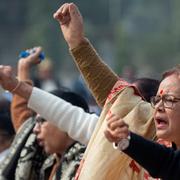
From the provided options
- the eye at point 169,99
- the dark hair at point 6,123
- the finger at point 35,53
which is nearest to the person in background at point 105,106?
the eye at point 169,99

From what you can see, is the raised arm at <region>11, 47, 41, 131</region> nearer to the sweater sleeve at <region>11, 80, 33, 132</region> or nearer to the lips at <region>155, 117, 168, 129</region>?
the sweater sleeve at <region>11, 80, 33, 132</region>

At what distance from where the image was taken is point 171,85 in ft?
14.9

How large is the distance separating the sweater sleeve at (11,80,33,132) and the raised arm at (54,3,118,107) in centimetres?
139

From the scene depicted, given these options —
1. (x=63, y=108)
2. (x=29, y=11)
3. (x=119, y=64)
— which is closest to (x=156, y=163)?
(x=63, y=108)

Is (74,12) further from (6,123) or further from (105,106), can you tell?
(6,123)

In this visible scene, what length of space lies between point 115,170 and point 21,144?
1.50 meters

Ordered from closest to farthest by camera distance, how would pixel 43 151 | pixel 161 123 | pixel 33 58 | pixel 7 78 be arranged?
pixel 161 123
pixel 7 78
pixel 43 151
pixel 33 58

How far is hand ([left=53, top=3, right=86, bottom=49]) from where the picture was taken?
17.5ft

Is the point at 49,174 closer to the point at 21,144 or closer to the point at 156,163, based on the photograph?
the point at 21,144

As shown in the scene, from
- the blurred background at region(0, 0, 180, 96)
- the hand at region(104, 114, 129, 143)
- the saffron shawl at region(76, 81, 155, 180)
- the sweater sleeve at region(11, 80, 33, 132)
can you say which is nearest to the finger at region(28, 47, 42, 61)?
the sweater sleeve at region(11, 80, 33, 132)

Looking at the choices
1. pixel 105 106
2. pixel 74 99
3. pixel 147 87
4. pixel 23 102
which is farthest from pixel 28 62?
pixel 105 106

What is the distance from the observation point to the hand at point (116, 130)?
417 centimetres

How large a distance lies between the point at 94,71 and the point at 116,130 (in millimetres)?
1193

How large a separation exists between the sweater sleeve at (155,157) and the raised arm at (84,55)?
3.83 ft
